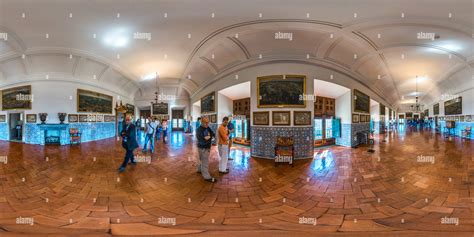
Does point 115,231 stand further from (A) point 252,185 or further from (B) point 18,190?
(B) point 18,190

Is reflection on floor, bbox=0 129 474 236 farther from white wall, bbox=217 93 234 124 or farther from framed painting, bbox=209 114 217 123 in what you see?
framed painting, bbox=209 114 217 123

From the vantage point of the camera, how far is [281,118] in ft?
16.9

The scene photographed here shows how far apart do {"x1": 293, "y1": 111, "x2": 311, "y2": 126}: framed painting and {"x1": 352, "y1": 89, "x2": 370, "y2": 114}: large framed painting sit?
9.83ft

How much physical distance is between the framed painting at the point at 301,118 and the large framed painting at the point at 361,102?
3.00 metres

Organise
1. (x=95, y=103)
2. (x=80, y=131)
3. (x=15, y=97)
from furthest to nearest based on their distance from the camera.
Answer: (x=80, y=131) → (x=95, y=103) → (x=15, y=97)

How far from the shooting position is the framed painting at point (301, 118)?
5141mm

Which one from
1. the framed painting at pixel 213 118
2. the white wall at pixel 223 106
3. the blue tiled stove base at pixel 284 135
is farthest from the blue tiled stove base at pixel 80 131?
the blue tiled stove base at pixel 284 135

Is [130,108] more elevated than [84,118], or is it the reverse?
[130,108]

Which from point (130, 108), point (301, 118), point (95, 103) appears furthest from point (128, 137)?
point (301, 118)

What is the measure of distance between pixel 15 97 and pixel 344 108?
10.2 m

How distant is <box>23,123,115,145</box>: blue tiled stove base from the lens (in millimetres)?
5965

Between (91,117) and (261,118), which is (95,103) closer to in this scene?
(91,117)

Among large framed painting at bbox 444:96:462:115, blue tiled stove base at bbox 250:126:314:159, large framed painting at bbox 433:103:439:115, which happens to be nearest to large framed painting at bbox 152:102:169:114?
blue tiled stove base at bbox 250:126:314:159

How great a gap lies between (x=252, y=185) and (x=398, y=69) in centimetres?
608
